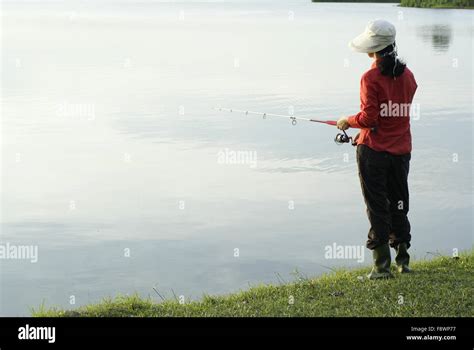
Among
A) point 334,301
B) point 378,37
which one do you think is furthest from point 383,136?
point 334,301

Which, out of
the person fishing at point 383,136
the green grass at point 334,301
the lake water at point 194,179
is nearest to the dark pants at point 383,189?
the person fishing at point 383,136

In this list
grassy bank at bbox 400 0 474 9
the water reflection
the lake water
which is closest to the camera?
the lake water

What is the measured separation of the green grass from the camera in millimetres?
8031

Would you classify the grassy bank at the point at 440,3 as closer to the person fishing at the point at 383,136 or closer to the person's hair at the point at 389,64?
the person fishing at the point at 383,136

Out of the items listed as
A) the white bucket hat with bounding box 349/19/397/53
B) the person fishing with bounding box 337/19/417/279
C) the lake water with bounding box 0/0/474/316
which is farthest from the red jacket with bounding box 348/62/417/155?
the lake water with bounding box 0/0/474/316

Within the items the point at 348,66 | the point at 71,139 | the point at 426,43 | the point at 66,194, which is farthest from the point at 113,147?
the point at 426,43

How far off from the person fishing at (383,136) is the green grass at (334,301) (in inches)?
15.7

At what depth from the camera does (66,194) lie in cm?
1619

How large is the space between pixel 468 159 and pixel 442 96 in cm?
871

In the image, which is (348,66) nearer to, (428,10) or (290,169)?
(290,169)

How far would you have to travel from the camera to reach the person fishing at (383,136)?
8398 mm

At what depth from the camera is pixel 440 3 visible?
294ft

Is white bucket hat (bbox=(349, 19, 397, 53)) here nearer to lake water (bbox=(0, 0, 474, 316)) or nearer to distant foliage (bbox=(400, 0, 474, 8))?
lake water (bbox=(0, 0, 474, 316))

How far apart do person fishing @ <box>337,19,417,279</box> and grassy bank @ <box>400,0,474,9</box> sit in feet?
260
